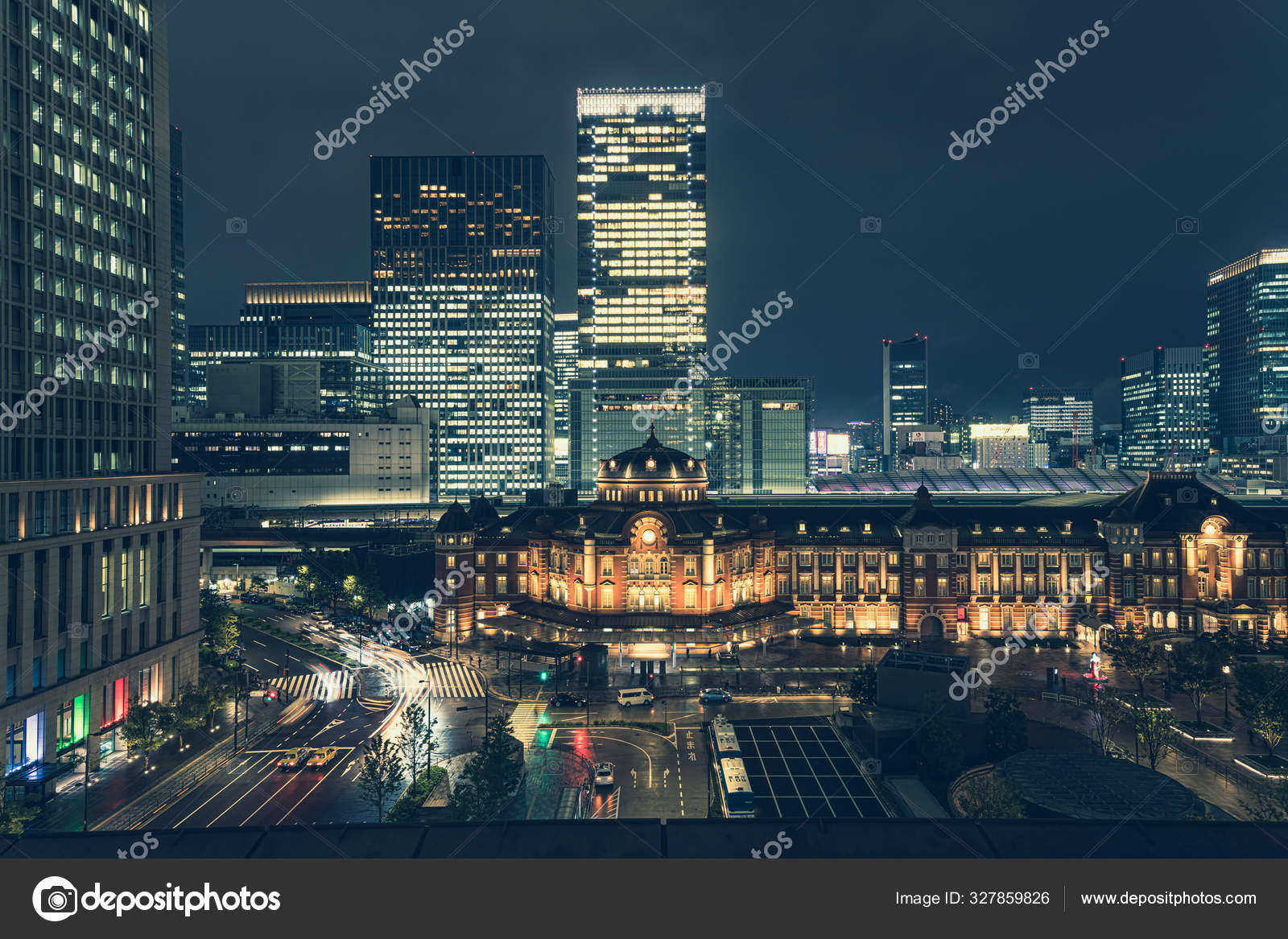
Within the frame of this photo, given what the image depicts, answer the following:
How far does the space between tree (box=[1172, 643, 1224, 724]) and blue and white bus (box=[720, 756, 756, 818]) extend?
45.7 metres

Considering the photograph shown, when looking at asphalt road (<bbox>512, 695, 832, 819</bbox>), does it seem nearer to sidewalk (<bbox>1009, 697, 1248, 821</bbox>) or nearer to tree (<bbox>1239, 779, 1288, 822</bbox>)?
sidewalk (<bbox>1009, 697, 1248, 821</bbox>)

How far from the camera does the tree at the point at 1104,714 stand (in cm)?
6525

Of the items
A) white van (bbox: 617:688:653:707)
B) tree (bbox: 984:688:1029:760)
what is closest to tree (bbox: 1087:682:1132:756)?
tree (bbox: 984:688:1029:760)

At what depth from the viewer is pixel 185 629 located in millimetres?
79562

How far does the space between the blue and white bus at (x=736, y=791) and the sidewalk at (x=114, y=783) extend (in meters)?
43.7

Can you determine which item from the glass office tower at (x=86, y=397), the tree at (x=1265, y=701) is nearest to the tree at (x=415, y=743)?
the glass office tower at (x=86, y=397)

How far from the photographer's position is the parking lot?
54969 millimetres

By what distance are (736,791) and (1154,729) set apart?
3329 cm

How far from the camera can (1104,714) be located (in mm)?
68500

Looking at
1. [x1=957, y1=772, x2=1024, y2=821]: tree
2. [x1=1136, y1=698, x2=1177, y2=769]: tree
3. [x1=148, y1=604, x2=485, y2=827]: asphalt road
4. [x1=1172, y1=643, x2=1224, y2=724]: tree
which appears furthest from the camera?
[x1=1172, y1=643, x2=1224, y2=724]: tree

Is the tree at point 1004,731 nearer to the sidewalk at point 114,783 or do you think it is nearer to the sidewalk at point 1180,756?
the sidewalk at point 1180,756

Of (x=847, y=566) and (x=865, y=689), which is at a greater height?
(x=847, y=566)
